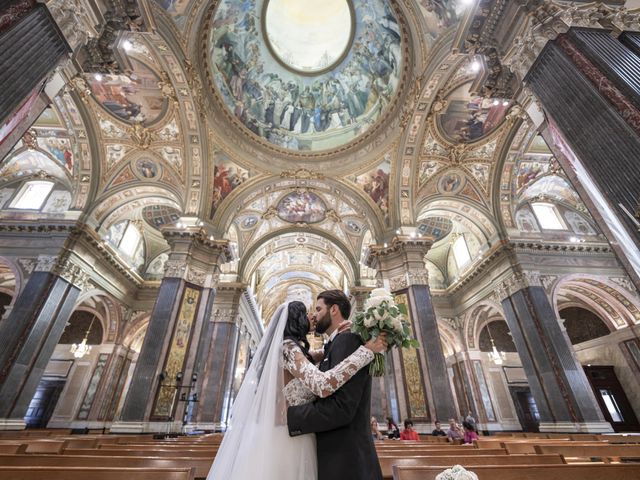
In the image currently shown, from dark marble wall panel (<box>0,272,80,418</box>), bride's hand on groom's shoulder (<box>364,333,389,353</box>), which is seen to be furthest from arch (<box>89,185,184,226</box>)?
bride's hand on groom's shoulder (<box>364,333,389,353</box>)

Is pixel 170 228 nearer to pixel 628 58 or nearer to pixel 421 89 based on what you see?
pixel 421 89

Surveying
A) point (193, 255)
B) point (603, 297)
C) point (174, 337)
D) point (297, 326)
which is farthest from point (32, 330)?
point (603, 297)

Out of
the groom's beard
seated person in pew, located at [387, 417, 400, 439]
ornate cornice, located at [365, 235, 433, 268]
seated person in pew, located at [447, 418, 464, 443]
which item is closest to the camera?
the groom's beard

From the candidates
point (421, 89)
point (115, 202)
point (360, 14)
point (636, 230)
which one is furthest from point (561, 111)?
point (115, 202)

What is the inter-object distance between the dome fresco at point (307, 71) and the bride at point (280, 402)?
13.6 meters

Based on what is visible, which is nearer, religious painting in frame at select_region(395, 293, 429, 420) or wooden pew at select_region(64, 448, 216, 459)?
wooden pew at select_region(64, 448, 216, 459)

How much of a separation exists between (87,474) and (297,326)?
177 cm

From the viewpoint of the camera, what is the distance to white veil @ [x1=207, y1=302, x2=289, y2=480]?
1.80m

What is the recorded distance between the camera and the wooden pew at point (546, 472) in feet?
7.39

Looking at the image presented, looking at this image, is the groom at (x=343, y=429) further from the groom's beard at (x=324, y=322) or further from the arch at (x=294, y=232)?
the arch at (x=294, y=232)

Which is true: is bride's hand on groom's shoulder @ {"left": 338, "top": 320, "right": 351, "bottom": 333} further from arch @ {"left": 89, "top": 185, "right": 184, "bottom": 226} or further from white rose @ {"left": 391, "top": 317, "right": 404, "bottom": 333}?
arch @ {"left": 89, "top": 185, "right": 184, "bottom": 226}

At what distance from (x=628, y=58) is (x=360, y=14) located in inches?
478

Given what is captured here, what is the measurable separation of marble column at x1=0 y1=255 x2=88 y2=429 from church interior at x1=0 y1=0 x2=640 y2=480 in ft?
0.21

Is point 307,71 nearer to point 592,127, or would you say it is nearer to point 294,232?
point 294,232
